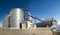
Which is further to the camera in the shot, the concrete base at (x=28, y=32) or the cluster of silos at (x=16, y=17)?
the cluster of silos at (x=16, y=17)

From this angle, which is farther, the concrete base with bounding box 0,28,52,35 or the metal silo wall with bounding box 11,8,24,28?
the metal silo wall with bounding box 11,8,24,28

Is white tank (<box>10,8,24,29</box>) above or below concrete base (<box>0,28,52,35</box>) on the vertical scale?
above

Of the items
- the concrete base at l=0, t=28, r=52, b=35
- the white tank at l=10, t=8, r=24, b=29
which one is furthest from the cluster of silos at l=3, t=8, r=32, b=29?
the concrete base at l=0, t=28, r=52, b=35

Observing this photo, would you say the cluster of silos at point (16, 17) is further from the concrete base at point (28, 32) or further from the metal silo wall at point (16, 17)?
the concrete base at point (28, 32)

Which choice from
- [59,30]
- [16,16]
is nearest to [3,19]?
[16,16]

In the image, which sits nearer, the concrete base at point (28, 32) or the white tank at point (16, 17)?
the concrete base at point (28, 32)

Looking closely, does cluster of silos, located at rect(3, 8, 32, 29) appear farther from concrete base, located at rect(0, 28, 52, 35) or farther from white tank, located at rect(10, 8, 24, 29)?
concrete base, located at rect(0, 28, 52, 35)

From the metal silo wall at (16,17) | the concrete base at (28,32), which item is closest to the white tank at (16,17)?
the metal silo wall at (16,17)

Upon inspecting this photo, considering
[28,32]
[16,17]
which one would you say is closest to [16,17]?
[16,17]

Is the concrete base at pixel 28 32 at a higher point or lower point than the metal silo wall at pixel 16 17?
lower

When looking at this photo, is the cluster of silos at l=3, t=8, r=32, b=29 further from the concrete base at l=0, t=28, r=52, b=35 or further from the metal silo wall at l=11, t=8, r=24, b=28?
the concrete base at l=0, t=28, r=52, b=35

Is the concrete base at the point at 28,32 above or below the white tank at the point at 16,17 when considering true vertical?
below

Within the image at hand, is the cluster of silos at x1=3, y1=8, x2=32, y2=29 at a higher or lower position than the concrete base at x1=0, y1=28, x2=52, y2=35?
higher

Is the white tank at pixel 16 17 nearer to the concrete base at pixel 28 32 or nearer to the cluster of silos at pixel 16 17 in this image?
the cluster of silos at pixel 16 17
